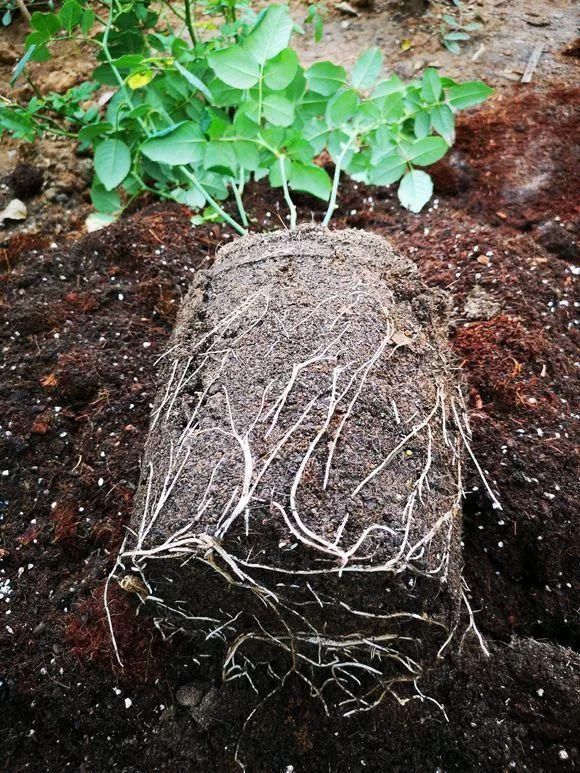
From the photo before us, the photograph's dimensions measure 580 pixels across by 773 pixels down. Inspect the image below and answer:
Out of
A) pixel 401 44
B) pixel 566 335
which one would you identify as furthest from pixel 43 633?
pixel 401 44

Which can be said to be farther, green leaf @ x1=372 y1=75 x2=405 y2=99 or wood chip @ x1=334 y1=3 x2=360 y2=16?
wood chip @ x1=334 y1=3 x2=360 y2=16

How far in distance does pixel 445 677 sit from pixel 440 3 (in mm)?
2249

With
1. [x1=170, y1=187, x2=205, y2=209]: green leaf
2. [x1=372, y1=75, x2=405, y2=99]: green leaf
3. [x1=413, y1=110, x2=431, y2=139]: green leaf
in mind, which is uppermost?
[x1=372, y1=75, x2=405, y2=99]: green leaf

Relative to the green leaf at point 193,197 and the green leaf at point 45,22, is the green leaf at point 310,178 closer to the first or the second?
the green leaf at point 193,197

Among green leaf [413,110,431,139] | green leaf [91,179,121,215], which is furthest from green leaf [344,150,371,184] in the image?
green leaf [91,179,121,215]

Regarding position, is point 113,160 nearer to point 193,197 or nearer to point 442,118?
point 193,197

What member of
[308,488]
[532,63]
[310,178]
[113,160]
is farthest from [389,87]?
[308,488]

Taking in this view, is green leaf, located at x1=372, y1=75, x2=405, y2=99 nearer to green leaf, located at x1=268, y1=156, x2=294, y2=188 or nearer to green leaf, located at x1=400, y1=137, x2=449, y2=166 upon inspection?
green leaf, located at x1=400, y1=137, x2=449, y2=166

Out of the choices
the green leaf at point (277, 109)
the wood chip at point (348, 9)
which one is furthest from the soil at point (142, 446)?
the wood chip at point (348, 9)

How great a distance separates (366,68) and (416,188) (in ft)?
0.91

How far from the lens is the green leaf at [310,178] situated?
51.1 inches

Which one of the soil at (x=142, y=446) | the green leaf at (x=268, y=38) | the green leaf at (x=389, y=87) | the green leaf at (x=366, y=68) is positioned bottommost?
the soil at (x=142, y=446)

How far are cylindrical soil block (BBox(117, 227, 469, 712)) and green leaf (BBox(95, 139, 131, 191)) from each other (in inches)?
18.9

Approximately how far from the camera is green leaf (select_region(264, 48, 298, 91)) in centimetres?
118
